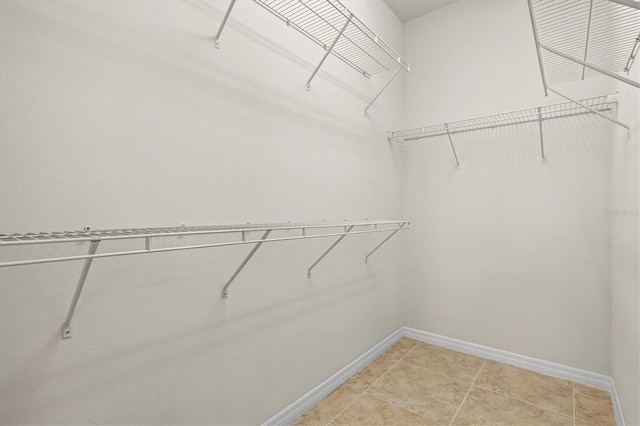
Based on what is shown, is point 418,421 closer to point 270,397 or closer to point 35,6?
point 270,397

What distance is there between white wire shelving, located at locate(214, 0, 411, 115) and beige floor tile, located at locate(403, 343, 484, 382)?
1938 mm

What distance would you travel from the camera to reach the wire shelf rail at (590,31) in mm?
1115

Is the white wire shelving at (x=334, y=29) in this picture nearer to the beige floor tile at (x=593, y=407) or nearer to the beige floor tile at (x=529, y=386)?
the beige floor tile at (x=529, y=386)

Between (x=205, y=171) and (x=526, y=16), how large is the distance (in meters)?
2.38

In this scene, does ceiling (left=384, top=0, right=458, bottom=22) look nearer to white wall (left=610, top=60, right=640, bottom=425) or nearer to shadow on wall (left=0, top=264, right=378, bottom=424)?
white wall (left=610, top=60, right=640, bottom=425)

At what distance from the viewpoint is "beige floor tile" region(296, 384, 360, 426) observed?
5.23 ft

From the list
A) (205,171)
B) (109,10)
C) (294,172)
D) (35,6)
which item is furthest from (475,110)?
(35,6)

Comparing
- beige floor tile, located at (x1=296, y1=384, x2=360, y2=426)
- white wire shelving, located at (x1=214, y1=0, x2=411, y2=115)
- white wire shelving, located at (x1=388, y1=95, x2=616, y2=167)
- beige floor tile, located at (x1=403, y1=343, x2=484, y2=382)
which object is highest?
white wire shelving, located at (x1=214, y1=0, x2=411, y2=115)

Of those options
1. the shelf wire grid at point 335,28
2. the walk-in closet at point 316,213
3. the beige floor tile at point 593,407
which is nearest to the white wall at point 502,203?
the walk-in closet at point 316,213

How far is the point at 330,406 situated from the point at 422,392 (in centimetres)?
57

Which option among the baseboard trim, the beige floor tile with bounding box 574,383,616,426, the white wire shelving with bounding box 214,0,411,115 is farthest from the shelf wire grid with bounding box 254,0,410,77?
the beige floor tile with bounding box 574,383,616,426

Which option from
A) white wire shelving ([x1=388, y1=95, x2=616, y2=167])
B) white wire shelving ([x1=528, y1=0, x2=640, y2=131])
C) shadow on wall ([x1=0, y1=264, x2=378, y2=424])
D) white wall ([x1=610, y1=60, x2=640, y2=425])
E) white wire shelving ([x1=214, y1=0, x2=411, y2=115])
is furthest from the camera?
white wire shelving ([x1=388, y1=95, x2=616, y2=167])

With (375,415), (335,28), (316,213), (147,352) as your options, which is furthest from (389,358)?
(335,28)

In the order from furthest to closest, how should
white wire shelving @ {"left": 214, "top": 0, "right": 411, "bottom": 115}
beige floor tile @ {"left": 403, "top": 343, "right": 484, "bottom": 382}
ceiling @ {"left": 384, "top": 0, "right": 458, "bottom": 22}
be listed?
ceiling @ {"left": 384, "top": 0, "right": 458, "bottom": 22}, beige floor tile @ {"left": 403, "top": 343, "right": 484, "bottom": 382}, white wire shelving @ {"left": 214, "top": 0, "right": 411, "bottom": 115}
